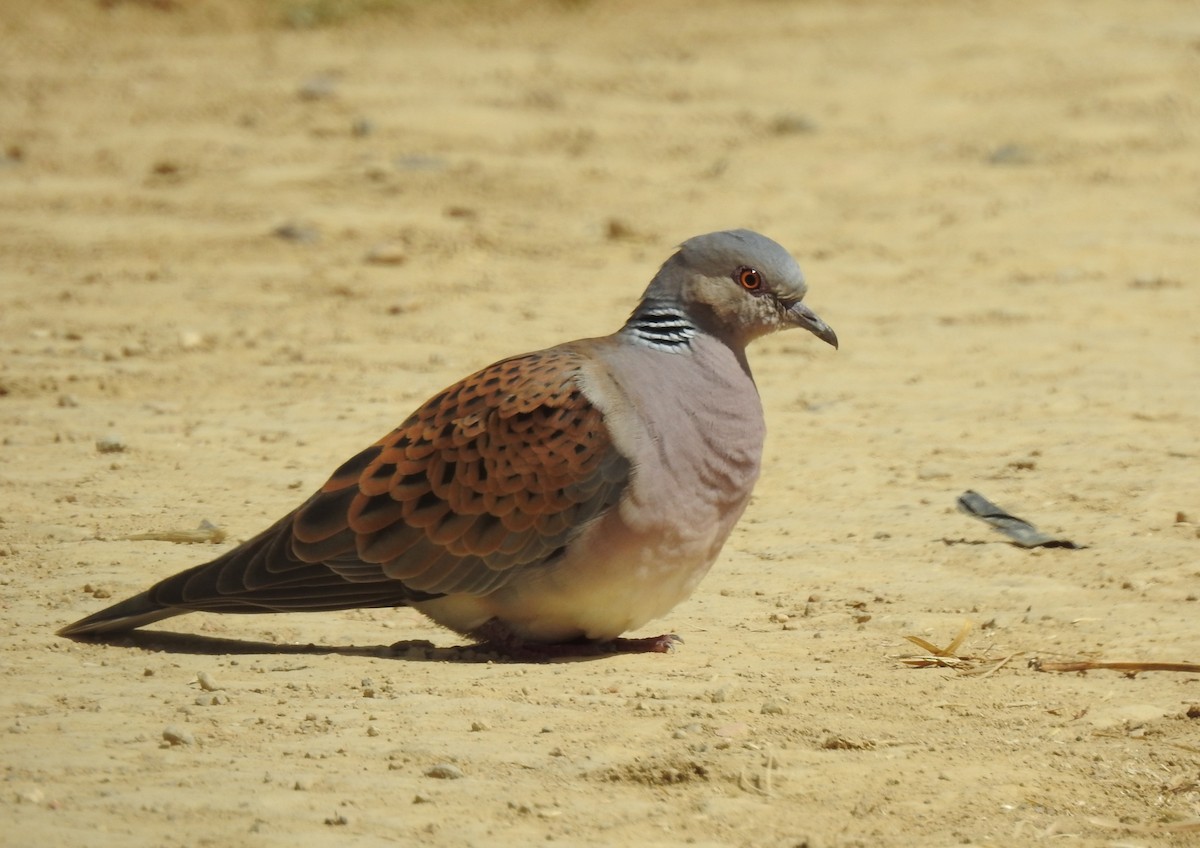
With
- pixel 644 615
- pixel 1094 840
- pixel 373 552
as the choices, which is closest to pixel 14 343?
pixel 373 552

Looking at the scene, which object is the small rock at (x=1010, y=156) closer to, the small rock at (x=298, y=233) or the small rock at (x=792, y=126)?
the small rock at (x=792, y=126)

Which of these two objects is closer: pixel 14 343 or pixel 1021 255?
pixel 14 343

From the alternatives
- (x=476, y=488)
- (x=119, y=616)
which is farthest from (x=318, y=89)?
(x=119, y=616)

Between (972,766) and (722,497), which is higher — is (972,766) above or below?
below

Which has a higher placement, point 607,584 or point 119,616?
point 607,584

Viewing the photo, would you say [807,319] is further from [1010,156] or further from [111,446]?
[1010,156]

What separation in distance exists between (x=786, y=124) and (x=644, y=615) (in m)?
7.24

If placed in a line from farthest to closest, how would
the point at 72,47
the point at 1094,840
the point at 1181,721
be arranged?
the point at 72,47
the point at 1181,721
the point at 1094,840

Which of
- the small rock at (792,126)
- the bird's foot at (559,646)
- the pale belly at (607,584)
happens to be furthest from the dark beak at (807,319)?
the small rock at (792,126)

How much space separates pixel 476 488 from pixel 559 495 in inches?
11.1

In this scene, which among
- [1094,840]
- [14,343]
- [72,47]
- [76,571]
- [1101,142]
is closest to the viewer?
[1094,840]

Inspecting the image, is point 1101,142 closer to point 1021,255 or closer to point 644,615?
point 1021,255

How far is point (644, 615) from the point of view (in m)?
4.97

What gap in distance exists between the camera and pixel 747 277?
17.1 ft
